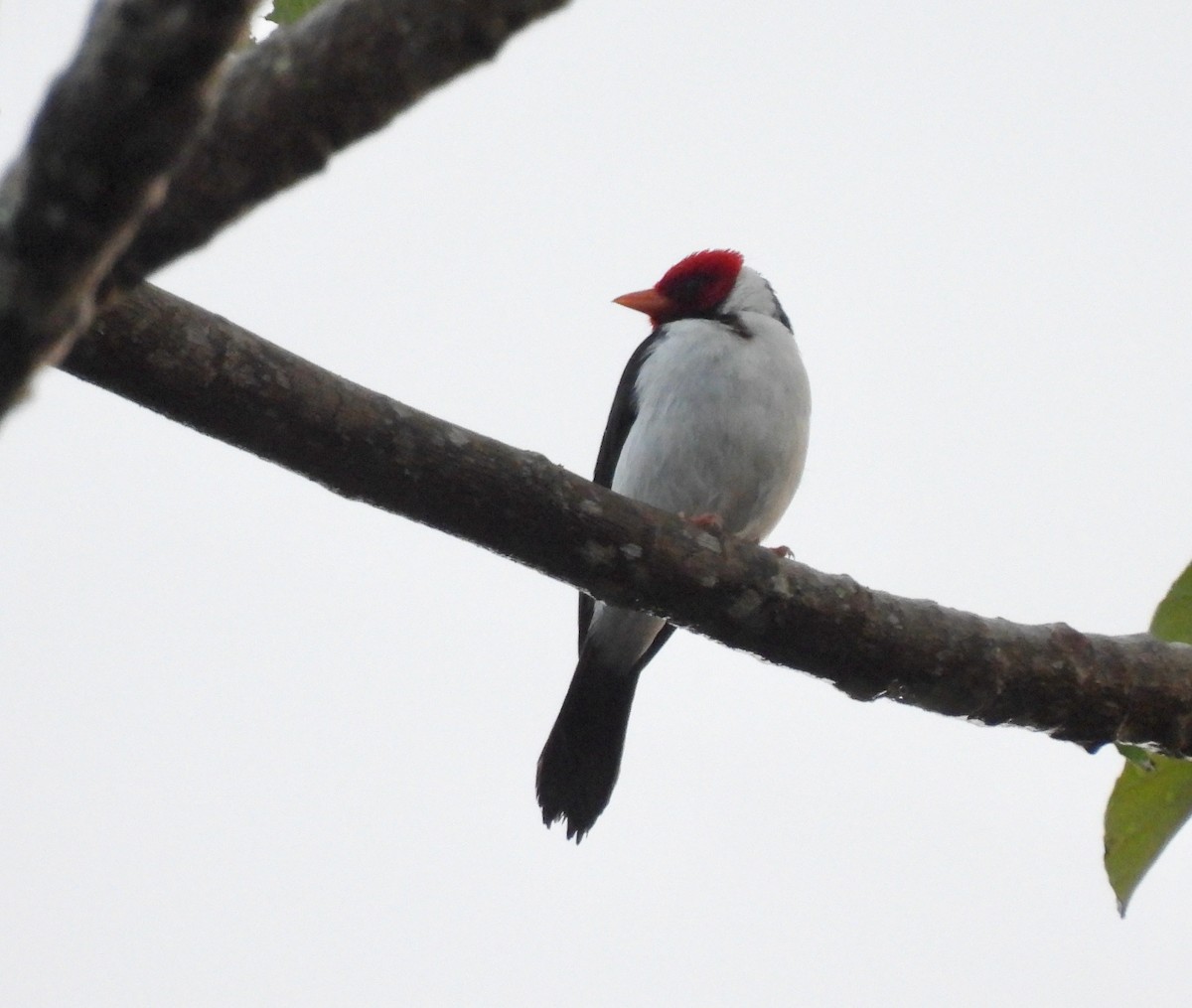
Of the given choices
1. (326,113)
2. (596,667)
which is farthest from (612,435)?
(326,113)

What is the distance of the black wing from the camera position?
199 inches

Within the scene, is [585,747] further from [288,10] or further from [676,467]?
[288,10]

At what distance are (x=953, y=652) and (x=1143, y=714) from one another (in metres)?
0.44

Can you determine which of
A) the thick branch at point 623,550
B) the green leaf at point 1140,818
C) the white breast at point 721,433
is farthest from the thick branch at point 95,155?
the white breast at point 721,433

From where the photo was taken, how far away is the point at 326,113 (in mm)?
1359

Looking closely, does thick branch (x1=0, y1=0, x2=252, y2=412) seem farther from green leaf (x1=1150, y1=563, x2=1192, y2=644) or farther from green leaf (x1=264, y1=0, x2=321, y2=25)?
green leaf (x1=1150, y1=563, x2=1192, y2=644)

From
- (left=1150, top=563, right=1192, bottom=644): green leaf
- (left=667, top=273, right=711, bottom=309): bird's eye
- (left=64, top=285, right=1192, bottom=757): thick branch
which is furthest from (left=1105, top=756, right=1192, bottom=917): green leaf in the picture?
(left=667, top=273, right=711, bottom=309): bird's eye

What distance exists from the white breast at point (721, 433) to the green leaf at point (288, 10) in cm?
263

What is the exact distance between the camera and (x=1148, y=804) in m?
2.83

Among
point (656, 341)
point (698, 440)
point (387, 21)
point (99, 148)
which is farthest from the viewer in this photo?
point (656, 341)

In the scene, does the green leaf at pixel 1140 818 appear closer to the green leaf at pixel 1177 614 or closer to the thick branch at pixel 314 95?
the green leaf at pixel 1177 614

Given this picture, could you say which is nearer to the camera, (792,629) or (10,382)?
(10,382)

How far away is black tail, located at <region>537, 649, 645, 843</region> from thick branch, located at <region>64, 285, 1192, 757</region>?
202 centimetres

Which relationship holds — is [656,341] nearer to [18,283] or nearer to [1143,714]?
[1143,714]
